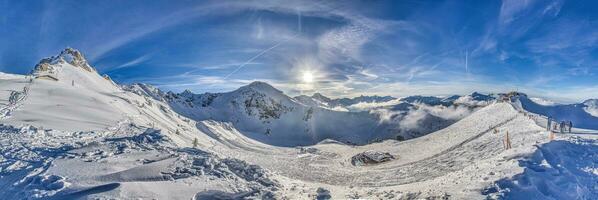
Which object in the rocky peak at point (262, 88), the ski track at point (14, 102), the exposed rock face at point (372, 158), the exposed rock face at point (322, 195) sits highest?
the rocky peak at point (262, 88)

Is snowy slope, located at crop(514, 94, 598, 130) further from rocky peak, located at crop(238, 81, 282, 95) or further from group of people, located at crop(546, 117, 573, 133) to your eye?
rocky peak, located at crop(238, 81, 282, 95)

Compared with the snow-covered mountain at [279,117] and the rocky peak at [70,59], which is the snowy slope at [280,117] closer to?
the snow-covered mountain at [279,117]

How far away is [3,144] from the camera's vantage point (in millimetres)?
16469

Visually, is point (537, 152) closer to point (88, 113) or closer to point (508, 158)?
point (508, 158)

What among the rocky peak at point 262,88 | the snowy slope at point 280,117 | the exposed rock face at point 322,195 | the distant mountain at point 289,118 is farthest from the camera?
the rocky peak at point 262,88

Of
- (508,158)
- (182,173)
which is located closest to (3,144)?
(182,173)

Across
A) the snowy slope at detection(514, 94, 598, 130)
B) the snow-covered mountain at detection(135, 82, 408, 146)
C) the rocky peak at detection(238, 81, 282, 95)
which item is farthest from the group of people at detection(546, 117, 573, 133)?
the rocky peak at detection(238, 81, 282, 95)

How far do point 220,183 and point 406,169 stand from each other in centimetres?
1551

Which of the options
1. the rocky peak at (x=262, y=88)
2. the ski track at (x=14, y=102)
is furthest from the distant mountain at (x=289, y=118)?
the ski track at (x=14, y=102)

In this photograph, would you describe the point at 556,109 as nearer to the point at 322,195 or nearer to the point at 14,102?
the point at 322,195

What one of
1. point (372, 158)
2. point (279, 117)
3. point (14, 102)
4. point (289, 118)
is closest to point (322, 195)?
point (372, 158)

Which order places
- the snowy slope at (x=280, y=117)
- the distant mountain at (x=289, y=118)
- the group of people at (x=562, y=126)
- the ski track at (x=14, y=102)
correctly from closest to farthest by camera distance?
the group of people at (x=562, y=126) → the ski track at (x=14, y=102) → the distant mountain at (x=289, y=118) → the snowy slope at (x=280, y=117)

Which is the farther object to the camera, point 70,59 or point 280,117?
point 280,117

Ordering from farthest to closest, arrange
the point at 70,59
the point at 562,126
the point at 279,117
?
the point at 279,117 → the point at 70,59 → the point at 562,126
